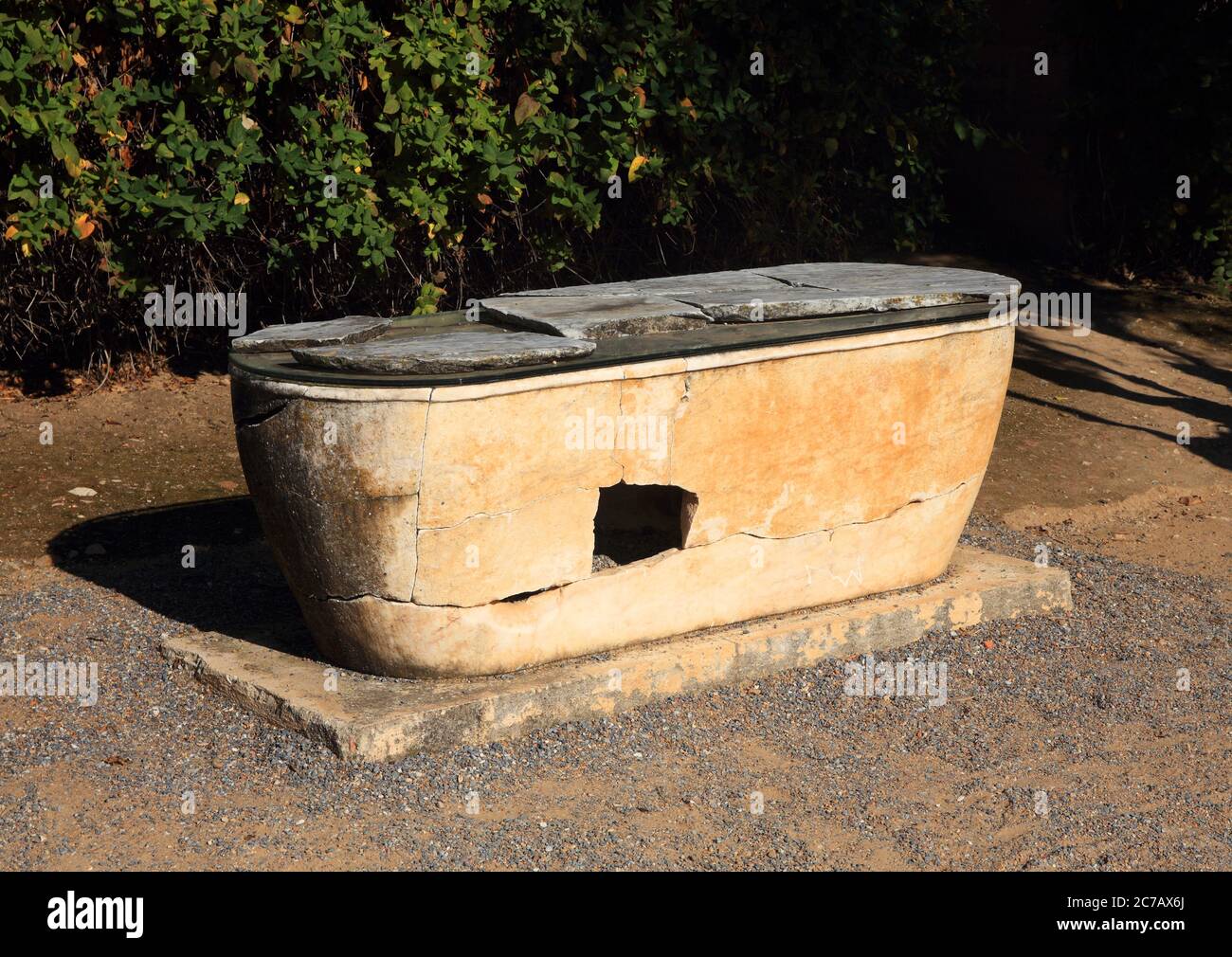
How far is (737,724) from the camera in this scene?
14.8ft

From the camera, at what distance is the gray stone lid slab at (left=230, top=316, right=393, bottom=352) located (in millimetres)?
4527

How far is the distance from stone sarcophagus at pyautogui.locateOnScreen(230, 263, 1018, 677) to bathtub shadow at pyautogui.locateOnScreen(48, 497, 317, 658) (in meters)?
0.72

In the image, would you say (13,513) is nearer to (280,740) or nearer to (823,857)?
(280,740)

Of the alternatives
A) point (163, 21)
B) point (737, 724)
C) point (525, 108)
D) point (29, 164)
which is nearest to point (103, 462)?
point (29, 164)

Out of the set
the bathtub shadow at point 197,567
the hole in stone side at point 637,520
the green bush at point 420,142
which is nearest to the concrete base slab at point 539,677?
the bathtub shadow at point 197,567

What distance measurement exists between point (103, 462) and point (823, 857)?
4.27 metres

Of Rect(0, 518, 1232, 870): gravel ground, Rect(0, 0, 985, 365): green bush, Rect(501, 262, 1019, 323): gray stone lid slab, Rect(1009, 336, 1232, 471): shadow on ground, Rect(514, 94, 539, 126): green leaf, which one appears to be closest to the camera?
Rect(0, 518, 1232, 870): gravel ground

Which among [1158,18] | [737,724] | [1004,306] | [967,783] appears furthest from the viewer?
[1158,18]

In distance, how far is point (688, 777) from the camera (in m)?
4.18

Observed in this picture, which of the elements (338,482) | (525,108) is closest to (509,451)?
(338,482)

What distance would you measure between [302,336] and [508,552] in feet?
3.19

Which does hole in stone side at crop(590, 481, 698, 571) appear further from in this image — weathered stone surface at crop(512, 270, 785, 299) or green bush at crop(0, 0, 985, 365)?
green bush at crop(0, 0, 985, 365)

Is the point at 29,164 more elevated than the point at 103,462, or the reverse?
the point at 29,164

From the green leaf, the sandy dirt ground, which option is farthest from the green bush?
the sandy dirt ground
